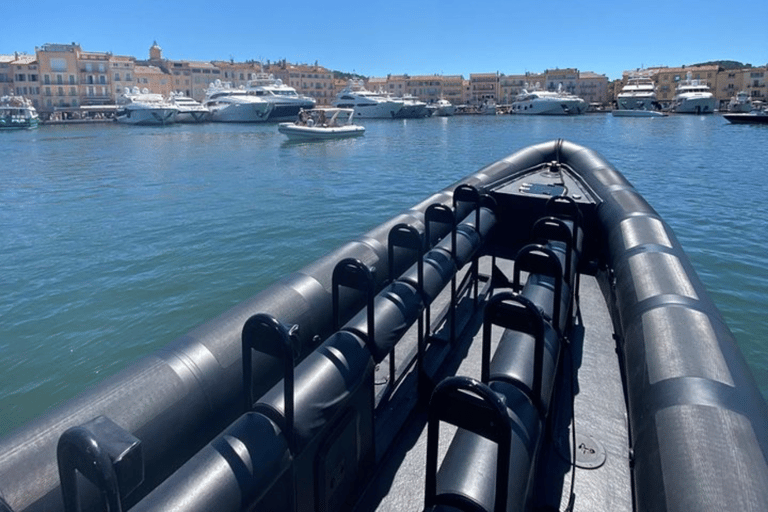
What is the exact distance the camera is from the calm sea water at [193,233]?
7543 millimetres

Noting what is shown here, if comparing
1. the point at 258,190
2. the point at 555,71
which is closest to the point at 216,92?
the point at 258,190

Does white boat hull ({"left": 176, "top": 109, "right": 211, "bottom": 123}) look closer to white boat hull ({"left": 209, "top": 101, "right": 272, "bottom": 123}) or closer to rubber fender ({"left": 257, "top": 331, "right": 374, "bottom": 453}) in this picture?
white boat hull ({"left": 209, "top": 101, "right": 272, "bottom": 123})

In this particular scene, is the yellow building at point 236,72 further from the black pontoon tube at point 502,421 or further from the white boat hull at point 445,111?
the black pontoon tube at point 502,421

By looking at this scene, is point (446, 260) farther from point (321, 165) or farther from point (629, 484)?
point (321, 165)

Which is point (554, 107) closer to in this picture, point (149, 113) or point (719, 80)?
point (719, 80)

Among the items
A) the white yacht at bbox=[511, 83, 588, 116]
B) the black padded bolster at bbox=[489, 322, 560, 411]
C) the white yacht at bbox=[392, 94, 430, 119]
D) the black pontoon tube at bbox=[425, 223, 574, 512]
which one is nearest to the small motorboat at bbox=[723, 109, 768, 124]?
the white yacht at bbox=[511, 83, 588, 116]

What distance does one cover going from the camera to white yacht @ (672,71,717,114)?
78812 mm

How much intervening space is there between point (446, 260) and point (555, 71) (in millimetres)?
125769

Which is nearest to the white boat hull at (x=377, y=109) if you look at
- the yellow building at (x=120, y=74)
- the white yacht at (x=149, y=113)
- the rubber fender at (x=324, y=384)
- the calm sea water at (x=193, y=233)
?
the white yacht at (x=149, y=113)

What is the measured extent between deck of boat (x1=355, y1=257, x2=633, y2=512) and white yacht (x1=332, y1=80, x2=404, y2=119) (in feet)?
264

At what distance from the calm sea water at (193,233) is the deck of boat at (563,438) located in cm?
389

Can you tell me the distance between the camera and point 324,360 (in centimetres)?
242

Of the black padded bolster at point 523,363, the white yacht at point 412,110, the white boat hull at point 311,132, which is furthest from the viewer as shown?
the white yacht at point 412,110

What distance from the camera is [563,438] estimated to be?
10.7 ft
